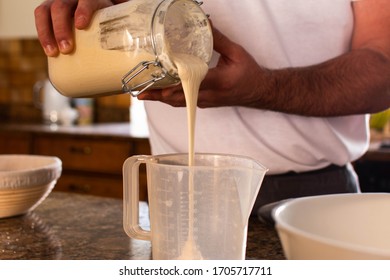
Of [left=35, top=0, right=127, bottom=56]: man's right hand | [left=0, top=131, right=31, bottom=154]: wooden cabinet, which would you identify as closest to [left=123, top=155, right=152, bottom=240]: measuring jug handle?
[left=35, top=0, right=127, bottom=56]: man's right hand

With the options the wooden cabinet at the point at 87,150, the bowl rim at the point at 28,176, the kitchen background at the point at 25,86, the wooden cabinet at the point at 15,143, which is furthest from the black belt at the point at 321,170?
the kitchen background at the point at 25,86

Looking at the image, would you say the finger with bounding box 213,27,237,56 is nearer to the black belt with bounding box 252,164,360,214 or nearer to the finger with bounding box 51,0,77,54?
the finger with bounding box 51,0,77,54

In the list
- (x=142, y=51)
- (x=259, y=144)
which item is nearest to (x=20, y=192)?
(x=142, y=51)

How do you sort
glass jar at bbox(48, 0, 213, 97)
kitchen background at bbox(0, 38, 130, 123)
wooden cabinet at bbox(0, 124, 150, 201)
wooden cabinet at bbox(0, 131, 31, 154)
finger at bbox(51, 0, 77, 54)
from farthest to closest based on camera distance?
kitchen background at bbox(0, 38, 130, 123)
wooden cabinet at bbox(0, 131, 31, 154)
wooden cabinet at bbox(0, 124, 150, 201)
finger at bbox(51, 0, 77, 54)
glass jar at bbox(48, 0, 213, 97)

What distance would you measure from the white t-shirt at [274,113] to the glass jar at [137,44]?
0.32m

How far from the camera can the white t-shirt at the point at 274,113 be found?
116 cm

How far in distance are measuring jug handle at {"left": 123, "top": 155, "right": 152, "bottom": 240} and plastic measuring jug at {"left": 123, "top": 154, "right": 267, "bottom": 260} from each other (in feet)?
0.08

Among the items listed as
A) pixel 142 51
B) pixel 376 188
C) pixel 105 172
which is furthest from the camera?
pixel 105 172

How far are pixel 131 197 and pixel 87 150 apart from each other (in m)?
1.99

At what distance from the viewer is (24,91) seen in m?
3.43

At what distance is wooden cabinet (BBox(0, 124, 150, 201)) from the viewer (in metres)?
2.58

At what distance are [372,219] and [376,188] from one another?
66.3 inches

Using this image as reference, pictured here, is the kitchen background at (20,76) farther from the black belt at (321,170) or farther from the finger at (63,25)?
the finger at (63,25)
